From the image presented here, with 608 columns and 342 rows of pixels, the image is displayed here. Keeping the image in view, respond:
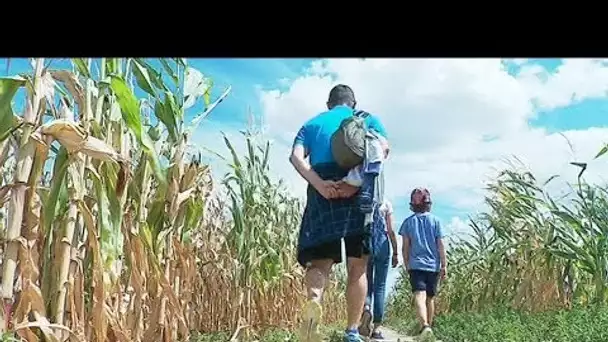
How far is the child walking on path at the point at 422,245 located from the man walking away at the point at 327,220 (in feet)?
3.59

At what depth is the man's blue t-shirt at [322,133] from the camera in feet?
8.84

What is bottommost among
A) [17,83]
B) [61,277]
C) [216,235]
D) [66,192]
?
[61,277]

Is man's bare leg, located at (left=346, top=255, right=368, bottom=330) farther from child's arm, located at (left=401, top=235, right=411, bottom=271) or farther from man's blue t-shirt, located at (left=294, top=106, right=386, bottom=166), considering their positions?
child's arm, located at (left=401, top=235, right=411, bottom=271)

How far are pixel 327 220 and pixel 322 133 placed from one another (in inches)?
9.7

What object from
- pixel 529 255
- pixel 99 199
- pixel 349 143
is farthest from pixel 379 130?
pixel 529 255

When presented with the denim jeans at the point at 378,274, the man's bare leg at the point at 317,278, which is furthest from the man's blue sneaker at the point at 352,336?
the denim jeans at the point at 378,274

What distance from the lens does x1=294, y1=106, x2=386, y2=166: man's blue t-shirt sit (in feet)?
8.84

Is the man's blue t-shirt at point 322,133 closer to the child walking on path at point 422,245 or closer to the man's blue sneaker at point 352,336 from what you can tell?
the man's blue sneaker at point 352,336

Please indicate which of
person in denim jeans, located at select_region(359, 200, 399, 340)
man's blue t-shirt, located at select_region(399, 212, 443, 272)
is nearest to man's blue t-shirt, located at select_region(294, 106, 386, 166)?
person in denim jeans, located at select_region(359, 200, 399, 340)

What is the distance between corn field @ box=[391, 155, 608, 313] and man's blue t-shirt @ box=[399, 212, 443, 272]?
23.4 inches
